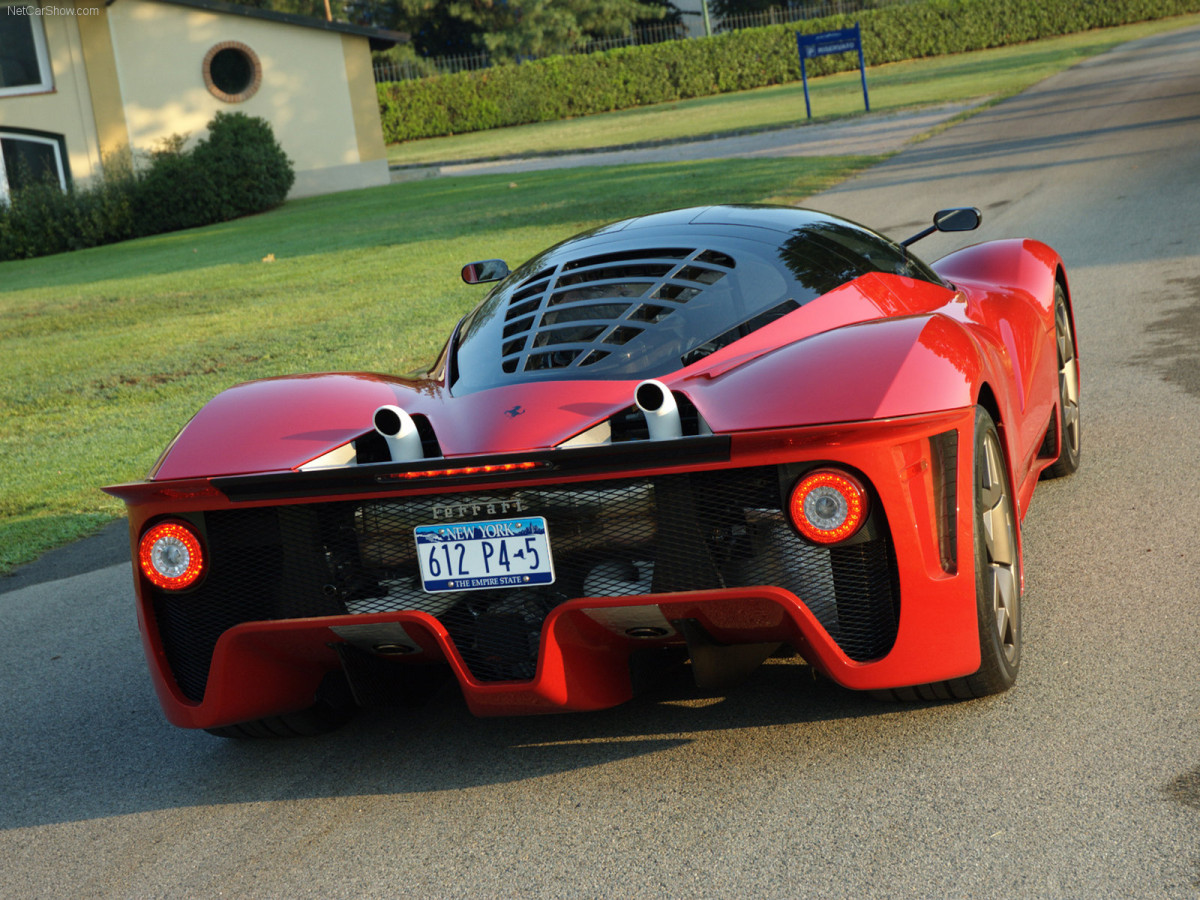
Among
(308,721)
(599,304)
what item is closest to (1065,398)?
(599,304)

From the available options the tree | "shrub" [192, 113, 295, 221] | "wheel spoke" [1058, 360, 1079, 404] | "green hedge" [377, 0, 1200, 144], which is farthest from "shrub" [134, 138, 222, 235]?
the tree

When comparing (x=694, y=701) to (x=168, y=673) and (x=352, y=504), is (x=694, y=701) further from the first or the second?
(x=168, y=673)

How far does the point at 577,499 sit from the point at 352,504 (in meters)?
0.58

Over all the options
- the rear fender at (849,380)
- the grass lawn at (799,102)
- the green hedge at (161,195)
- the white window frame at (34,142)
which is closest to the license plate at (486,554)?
the rear fender at (849,380)

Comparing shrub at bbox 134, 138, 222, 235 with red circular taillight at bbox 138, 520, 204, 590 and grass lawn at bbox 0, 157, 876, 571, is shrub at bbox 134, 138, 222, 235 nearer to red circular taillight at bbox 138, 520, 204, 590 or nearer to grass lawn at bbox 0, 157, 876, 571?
grass lawn at bbox 0, 157, 876, 571

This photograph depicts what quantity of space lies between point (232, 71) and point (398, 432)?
30422 mm

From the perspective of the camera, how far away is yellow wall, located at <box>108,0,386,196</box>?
1162 inches

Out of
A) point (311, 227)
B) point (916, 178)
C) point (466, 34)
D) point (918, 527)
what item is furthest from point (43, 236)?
point (466, 34)

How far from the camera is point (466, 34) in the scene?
59.9 meters

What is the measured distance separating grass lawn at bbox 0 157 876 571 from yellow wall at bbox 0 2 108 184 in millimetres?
5004

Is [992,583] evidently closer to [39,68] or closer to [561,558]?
[561,558]

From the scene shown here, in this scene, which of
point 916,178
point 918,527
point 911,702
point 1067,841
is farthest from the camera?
point 916,178

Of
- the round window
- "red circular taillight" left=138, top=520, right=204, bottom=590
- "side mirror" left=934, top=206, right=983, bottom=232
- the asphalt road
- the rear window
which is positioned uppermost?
the round window

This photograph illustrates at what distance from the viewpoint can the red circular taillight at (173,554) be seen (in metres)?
3.29
